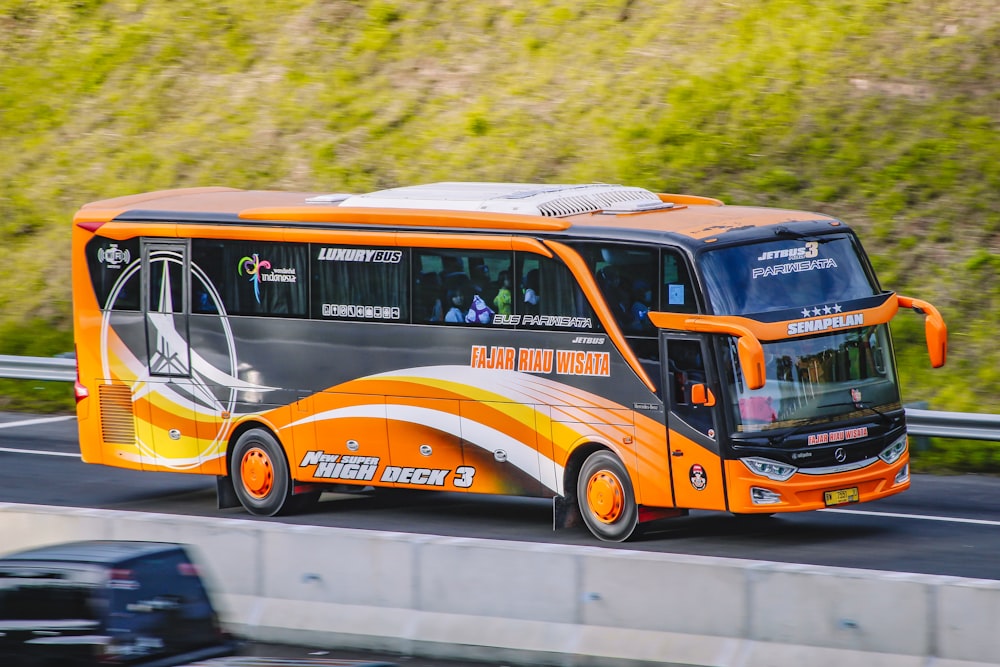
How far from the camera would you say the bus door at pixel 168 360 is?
58.1 feet

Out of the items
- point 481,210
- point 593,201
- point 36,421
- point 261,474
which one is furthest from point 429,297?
point 36,421

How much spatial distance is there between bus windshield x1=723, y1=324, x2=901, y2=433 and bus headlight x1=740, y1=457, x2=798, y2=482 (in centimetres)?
28

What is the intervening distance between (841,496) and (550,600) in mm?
4627

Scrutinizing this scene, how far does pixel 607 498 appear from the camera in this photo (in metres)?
15.4

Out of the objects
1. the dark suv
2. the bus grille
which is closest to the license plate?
the dark suv

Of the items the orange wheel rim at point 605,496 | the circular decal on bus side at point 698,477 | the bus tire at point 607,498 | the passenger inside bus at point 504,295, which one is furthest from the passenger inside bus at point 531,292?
the circular decal on bus side at point 698,477

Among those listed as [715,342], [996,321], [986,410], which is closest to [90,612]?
[715,342]

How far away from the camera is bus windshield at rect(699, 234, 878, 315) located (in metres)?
14.8

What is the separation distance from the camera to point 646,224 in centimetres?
1537

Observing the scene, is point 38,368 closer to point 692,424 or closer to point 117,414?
point 117,414

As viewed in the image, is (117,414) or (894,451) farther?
(117,414)

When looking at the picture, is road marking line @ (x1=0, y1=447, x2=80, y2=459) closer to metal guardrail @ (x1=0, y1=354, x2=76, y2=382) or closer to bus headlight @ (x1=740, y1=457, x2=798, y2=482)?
metal guardrail @ (x1=0, y1=354, x2=76, y2=382)

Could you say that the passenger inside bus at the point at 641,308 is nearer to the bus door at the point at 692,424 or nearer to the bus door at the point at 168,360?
the bus door at the point at 692,424

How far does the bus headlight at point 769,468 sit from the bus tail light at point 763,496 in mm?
126
